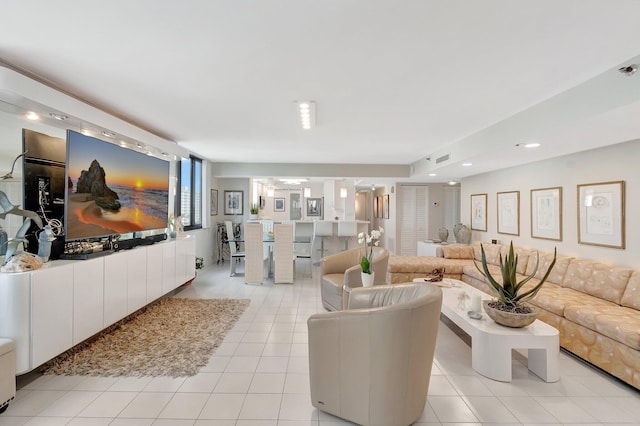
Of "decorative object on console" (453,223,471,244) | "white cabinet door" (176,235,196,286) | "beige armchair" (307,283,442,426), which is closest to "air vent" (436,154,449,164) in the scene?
"decorative object on console" (453,223,471,244)

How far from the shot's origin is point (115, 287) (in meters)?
3.21

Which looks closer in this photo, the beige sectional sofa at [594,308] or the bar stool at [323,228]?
the beige sectional sofa at [594,308]

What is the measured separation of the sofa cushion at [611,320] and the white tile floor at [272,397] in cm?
40

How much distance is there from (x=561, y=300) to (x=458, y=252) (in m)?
2.74

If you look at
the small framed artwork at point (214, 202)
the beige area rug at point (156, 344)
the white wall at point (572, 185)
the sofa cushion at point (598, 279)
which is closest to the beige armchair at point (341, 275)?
the beige area rug at point (156, 344)

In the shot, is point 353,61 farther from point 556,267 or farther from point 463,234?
point 463,234

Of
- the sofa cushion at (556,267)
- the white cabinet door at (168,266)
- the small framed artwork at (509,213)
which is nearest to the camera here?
the sofa cushion at (556,267)

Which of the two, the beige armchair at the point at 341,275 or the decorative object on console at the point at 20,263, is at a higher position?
the decorative object on console at the point at 20,263

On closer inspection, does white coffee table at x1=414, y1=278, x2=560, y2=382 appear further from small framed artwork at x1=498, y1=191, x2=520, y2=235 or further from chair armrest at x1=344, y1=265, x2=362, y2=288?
small framed artwork at x1=498, y1=191, x2=520, y2=235

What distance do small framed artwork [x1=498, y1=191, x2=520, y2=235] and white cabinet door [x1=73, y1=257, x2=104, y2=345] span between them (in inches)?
246

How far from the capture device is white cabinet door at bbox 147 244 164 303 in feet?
12.7

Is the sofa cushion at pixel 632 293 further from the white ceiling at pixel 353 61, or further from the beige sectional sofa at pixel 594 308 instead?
the white ceiling at pixel 353 61

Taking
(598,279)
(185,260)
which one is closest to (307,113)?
(185,260)

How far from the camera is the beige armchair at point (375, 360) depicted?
5.91ft
